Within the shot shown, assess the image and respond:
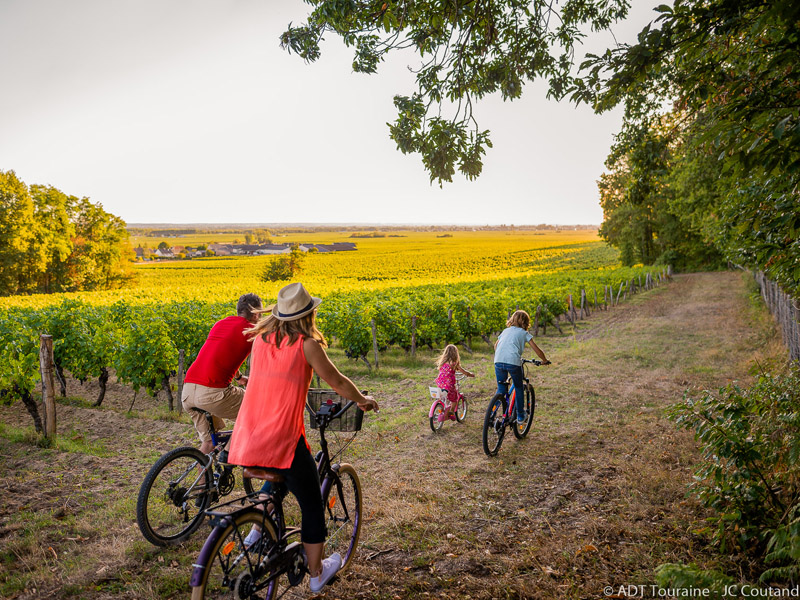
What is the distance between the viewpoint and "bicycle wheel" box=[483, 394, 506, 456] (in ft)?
20.5

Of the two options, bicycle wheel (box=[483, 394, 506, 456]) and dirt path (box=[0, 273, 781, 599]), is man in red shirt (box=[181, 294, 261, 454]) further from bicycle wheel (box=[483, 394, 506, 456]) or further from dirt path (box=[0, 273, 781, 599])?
bicycle wheel (box=[483, 394, 506, 456])

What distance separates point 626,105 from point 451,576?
813 cm

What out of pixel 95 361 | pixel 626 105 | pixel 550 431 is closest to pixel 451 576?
pixel 550 431

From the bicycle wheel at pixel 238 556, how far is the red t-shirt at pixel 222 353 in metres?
1.68

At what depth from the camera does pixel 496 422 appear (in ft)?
20.9

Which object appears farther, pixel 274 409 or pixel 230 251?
pixel 230 251

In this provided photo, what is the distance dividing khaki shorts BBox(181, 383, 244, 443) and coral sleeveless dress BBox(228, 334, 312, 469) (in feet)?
5.13

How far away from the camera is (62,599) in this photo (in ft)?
11.8

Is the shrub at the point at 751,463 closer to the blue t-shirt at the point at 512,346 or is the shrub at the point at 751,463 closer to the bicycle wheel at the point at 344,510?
the blue t-shirt at the point at 512,346

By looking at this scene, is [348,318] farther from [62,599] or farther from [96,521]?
[62,599]

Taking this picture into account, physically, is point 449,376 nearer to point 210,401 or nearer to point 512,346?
point 512,346

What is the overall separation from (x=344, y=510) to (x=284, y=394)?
61.0 inches

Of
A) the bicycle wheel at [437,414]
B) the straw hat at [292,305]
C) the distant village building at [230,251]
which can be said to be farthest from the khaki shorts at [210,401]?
the distant village building at [230,251]

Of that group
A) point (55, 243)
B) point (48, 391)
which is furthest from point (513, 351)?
point (55, 243)
